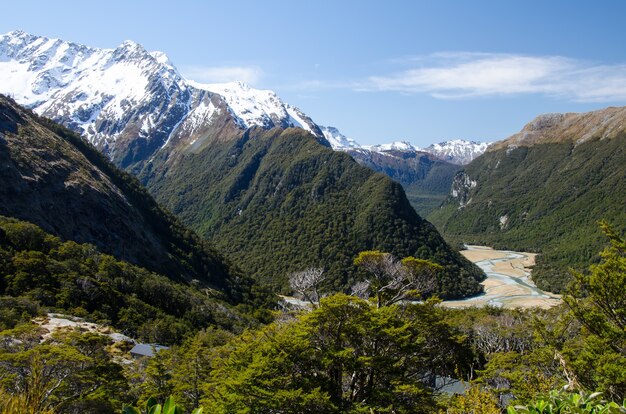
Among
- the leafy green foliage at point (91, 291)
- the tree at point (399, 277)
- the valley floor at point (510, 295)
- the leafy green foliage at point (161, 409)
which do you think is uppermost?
the leafy green foliage at point (161, 409)

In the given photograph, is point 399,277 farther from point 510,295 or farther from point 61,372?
point 510,295

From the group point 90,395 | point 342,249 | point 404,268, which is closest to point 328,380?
point 404,268

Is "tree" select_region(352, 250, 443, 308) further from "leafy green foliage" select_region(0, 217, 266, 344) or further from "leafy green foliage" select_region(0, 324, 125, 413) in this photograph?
"leafy green foliage" select_region(0, 217, 266, 344)

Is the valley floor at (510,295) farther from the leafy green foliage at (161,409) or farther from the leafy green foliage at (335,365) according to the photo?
the leafy green foliage at (161,409)

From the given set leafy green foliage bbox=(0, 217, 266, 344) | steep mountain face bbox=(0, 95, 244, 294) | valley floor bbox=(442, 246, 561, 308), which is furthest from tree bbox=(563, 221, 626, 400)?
valley floor bbox=(442, 246, 561, 308)

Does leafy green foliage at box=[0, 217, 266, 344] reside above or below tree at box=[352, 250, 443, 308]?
below

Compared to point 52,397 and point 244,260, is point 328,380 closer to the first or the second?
point 52,397

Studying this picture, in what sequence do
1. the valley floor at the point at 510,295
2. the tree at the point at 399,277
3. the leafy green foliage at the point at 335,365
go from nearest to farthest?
the leafy green foliage at the point at 335,365
the tree at the point at 399,277
the valley floor at the point at 510,295

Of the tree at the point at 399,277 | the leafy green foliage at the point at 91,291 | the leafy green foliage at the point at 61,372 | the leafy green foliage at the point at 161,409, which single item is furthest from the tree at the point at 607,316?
the leafy green foliage at the point at 91,291

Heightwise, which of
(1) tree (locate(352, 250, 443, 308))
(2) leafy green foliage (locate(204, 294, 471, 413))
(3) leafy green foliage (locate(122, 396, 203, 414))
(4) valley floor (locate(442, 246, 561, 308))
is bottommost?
(4) valley floor (locate(442, 246, 561, 308))
